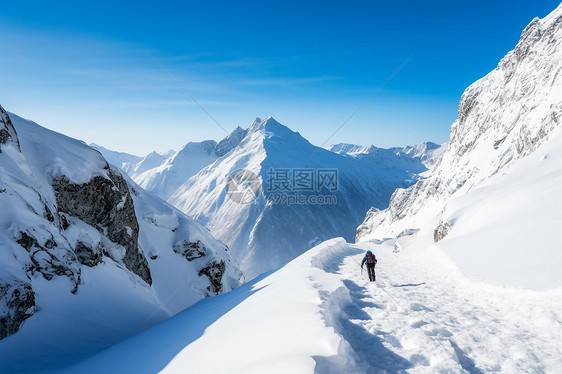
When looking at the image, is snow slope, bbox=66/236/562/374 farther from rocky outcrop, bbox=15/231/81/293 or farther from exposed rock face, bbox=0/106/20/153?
exposed rock face, bbox=0/106/20/153

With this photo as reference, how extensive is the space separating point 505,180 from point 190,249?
3301 centimetres

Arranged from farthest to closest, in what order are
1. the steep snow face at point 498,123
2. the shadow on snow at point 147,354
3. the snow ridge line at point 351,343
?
1. the steep snow face at point 498,123
2. the shadow on snow at point 147,354
3. the snow ridge line at point 351,343

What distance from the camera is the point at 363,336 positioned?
6.87 metres

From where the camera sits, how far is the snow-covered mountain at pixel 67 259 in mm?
10336

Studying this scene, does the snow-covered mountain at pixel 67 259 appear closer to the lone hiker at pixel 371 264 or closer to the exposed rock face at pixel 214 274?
the exposed rock face at pixel 214 274

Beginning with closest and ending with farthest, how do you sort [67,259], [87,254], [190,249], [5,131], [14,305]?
[14,305]
[67,259]
[5,131]
[87,254]
[190,249]

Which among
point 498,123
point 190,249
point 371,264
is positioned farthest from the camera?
point 498,123

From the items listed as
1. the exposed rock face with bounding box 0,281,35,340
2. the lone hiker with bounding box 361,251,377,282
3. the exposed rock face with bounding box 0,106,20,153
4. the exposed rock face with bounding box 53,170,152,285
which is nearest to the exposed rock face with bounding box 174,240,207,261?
the exposed rock face with bounding box 53,170,152,285

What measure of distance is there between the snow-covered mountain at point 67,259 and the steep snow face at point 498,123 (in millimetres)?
45337

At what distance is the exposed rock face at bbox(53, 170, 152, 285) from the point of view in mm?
18784

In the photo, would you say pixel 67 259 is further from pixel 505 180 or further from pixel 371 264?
pixel 505 180

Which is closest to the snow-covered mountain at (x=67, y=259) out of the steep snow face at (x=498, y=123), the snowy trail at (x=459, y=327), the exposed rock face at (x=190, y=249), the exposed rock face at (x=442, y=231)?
the exposed rock face at (x=190, y=249)

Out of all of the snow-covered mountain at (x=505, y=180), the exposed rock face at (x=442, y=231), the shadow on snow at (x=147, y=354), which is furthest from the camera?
the exposed rock face at (x=442, y=231)

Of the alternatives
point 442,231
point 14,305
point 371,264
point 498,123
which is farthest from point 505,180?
point 498,123
